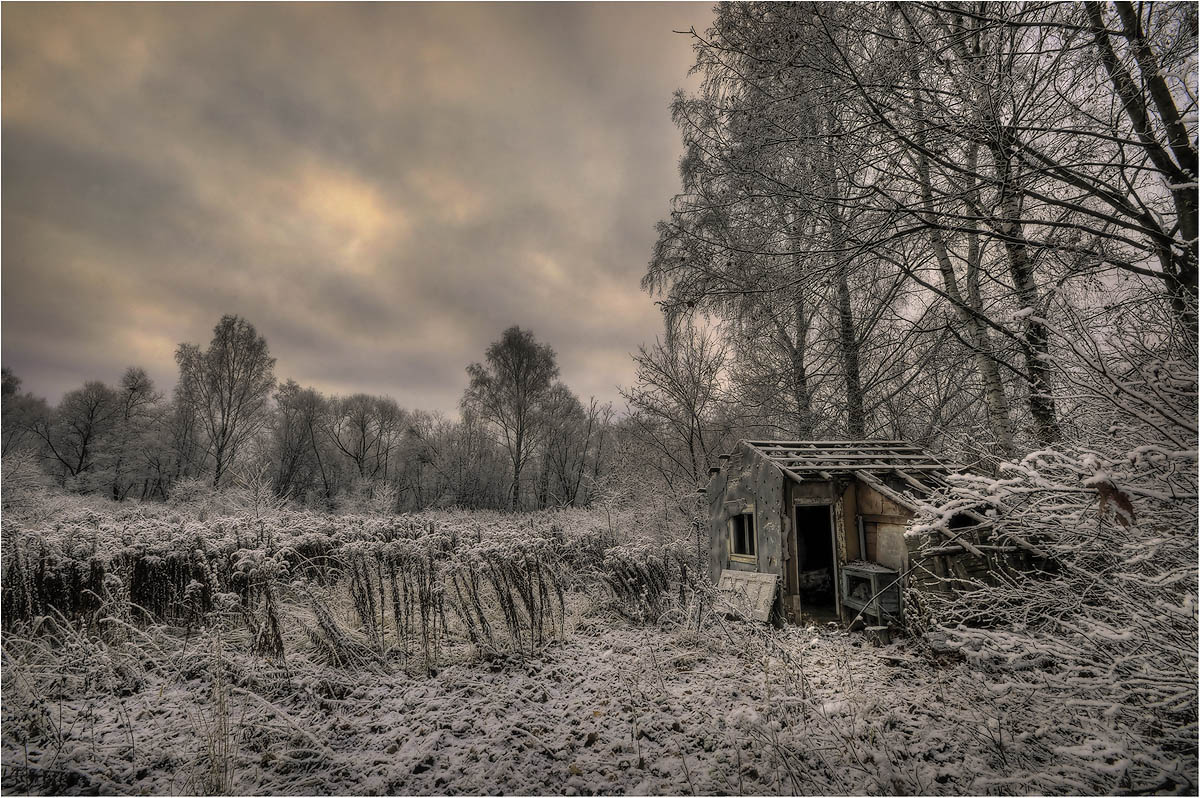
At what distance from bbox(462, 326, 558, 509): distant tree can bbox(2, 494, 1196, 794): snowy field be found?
64.0 feet

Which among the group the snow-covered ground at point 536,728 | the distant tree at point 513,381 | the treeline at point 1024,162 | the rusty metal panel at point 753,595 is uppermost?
the distant tree at point 513,381

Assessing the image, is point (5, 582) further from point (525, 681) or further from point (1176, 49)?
point (1176, 49)

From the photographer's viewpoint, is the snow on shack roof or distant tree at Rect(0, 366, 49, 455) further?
distant tree at Rect(0, 366, 49, 455)

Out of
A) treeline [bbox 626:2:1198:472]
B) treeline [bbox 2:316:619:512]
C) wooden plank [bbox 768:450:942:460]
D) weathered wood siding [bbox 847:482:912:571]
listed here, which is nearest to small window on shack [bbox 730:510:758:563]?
wooden plank [bbox 768:450:942:460]

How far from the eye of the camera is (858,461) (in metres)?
6.49

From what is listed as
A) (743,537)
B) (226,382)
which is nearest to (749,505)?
(743,537)

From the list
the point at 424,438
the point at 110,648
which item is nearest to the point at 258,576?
the point at 110,648

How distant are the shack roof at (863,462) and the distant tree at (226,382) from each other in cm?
2665

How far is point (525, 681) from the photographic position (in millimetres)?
4430

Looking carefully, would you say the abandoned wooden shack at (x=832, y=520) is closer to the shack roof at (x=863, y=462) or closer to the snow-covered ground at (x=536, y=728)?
the shack roof at (x=863, y=462)

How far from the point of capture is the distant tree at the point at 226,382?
76.8 feet

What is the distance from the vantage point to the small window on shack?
24.0ft

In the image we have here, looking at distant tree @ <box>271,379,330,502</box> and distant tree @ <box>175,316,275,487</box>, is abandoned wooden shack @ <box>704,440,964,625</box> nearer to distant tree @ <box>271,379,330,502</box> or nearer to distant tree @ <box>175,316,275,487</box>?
distant tree @ <box>175,316,275,487</box>

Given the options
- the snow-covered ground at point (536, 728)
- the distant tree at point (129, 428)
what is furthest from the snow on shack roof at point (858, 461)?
the distant tree at point (129, 428)
